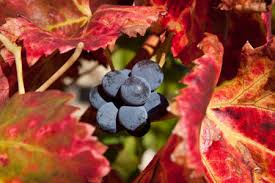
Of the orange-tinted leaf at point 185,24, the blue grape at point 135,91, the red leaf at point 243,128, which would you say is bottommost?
the red leaf at point 243,128

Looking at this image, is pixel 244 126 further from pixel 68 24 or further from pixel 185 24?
pixel 68 24

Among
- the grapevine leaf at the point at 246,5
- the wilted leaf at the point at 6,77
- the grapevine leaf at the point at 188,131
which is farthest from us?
the wilted leaf at the point at 6,77

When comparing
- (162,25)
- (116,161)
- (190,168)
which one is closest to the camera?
(190,168)

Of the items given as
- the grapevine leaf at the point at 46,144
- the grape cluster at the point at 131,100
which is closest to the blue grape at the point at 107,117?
the grape cluster at the point at 131,100

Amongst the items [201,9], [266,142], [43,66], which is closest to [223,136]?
[266,142]

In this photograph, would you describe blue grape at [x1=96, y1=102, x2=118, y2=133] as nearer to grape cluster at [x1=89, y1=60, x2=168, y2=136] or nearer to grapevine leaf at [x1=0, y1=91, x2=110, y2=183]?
grape cluster at [x1=89, y1=60, x2=168, y2=136]

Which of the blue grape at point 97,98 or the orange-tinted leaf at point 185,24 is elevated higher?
the orange-tinted leaf at point 185,24

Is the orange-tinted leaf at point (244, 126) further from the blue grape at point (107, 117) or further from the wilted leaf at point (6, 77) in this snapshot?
the wilted leaf at point (6, 77)

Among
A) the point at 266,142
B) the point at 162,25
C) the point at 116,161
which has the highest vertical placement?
the point at 162,25

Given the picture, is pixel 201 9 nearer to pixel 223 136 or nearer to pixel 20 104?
pixel 223 136
